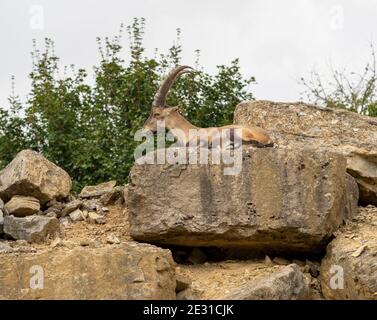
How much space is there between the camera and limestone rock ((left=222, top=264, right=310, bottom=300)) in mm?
9266

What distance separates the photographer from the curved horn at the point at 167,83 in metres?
12.6

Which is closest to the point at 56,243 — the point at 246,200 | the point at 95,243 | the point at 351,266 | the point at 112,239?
the point at 95,243

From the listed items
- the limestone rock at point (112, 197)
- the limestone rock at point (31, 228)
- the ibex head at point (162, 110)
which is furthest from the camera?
the ibex head at point (162, 110)

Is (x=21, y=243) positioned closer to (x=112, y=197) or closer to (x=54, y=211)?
(x=54, y=211)

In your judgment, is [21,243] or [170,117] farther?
[170,117]

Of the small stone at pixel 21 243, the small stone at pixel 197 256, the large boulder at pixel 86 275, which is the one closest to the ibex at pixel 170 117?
the small stone at pixel 197 256

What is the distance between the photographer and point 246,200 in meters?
10.4

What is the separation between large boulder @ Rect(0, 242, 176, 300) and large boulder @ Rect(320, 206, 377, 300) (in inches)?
67.9

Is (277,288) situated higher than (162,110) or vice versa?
(162,110)

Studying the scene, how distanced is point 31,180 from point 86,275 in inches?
90.8

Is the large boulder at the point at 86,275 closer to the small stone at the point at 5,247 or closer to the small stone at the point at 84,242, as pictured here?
the small stone at the point at 5,247

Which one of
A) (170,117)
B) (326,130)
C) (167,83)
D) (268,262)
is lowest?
(268,262)

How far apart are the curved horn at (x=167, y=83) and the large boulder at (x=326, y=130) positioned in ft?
2.86

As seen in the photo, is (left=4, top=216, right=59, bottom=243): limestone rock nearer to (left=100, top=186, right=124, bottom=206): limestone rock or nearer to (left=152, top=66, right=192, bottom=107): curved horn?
(left=100, top=186, right=124, bottom=206): limestone rock
